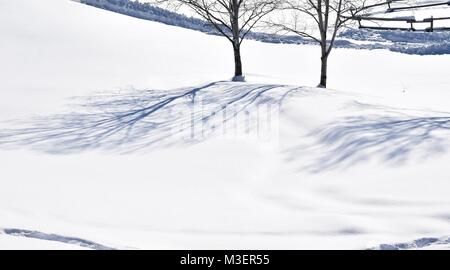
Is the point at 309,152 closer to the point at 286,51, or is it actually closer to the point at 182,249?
the point at 182,249

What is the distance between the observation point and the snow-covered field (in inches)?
209

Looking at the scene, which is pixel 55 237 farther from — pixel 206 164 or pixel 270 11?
pixel 270 11

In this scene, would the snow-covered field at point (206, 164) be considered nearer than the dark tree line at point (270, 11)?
Yes

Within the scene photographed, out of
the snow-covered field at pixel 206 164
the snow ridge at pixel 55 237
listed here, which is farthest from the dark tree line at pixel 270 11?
the snow ridge at pixel 55 237

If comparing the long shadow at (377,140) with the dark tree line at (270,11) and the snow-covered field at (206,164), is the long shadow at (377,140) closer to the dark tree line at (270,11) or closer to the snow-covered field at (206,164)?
the snow-covered field at (206,164)

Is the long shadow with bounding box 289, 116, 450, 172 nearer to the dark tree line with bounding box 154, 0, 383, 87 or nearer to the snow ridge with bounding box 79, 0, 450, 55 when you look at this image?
the dark tree line with bounding box 154, 0, 383, 87

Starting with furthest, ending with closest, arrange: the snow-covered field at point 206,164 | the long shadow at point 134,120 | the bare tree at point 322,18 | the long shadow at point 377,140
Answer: the bare tree at point 322,18 → the long shadow at point 134,120 → the long shadow at point 377,140 → the snow-covered field at point 206,164

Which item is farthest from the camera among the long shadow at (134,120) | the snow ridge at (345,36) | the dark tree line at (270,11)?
the snow ridge at (345,36)

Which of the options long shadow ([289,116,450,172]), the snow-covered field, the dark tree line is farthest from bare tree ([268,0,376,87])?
long shadow ([289,116,450,172])

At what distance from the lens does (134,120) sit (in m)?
9.87

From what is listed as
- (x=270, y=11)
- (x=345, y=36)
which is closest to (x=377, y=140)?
(x=270, y=11)

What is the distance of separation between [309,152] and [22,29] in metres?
13.4

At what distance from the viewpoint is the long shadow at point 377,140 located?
725 centimetres

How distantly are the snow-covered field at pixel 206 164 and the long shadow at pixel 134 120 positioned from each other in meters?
0.04
